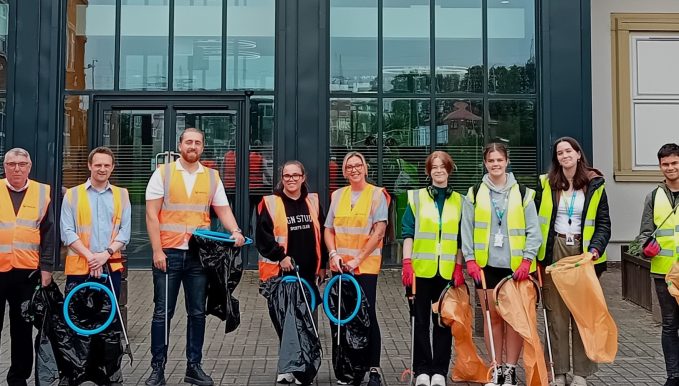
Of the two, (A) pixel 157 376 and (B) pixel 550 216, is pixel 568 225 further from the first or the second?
(A) pixel 157 376

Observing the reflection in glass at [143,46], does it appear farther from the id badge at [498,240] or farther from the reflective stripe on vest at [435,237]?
the id badge at [498,240]

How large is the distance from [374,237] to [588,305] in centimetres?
164

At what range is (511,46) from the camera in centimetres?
1170

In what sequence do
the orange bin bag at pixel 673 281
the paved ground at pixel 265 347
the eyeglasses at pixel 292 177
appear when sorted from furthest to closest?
the paved ground at pixel 265 347 → the eyeglasses at pixel 292 177 → the orange bin bag at pixel 673 281

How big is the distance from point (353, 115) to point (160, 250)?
22.1 ft

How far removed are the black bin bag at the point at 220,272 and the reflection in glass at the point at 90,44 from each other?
712 cm

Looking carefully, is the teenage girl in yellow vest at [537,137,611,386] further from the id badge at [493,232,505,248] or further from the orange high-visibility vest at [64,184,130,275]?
the orange high-visibility vest at [64,184,130,275]

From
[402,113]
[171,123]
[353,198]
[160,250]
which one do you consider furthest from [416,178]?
[160,250]

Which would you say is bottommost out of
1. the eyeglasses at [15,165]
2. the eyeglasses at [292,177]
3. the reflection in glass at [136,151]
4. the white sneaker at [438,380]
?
the white sneaker at [438,380]

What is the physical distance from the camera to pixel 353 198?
5590 mm

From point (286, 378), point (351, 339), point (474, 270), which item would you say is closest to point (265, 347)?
point (286, 378)

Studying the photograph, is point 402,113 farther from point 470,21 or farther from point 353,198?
point 353,198

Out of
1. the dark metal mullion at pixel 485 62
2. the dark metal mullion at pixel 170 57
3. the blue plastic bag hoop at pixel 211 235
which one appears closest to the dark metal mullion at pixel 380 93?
the dark metal mullion at pixel 485 62

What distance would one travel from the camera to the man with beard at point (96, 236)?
16.9 ft
